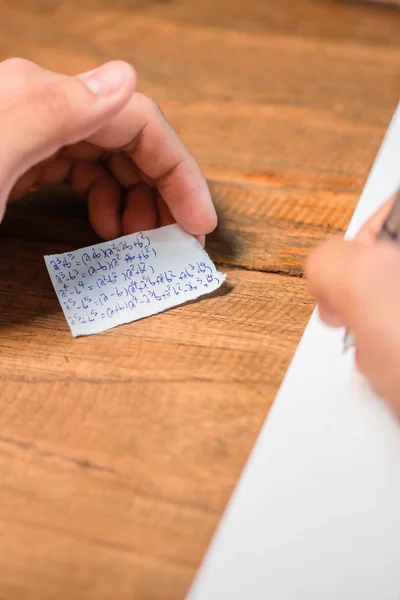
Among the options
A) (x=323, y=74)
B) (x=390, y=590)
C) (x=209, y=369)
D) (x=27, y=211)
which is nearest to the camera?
(x=390, y=590)

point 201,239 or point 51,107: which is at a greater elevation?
point 51,107

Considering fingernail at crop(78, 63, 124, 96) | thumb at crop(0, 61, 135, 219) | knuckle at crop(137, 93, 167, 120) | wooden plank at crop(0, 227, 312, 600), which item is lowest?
wooden plank at crop(0, 227, 312, 600)

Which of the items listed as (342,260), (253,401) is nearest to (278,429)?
(253,401)

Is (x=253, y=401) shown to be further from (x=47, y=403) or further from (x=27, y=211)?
(x=27, y=211)

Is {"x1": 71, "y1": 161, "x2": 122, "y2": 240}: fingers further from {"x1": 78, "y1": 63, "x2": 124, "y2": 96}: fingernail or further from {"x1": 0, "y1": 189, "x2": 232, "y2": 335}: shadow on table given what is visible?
{"x1": 78, "y1": 63, "x2": 124, "y2": 96}: fingernail

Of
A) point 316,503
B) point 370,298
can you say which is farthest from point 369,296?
point 316,503

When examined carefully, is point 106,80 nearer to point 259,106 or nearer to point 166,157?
point 166,157

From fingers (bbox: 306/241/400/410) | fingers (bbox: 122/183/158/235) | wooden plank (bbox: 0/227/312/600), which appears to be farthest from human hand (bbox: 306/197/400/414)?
fingers (bbox: 122/183/158/235)
